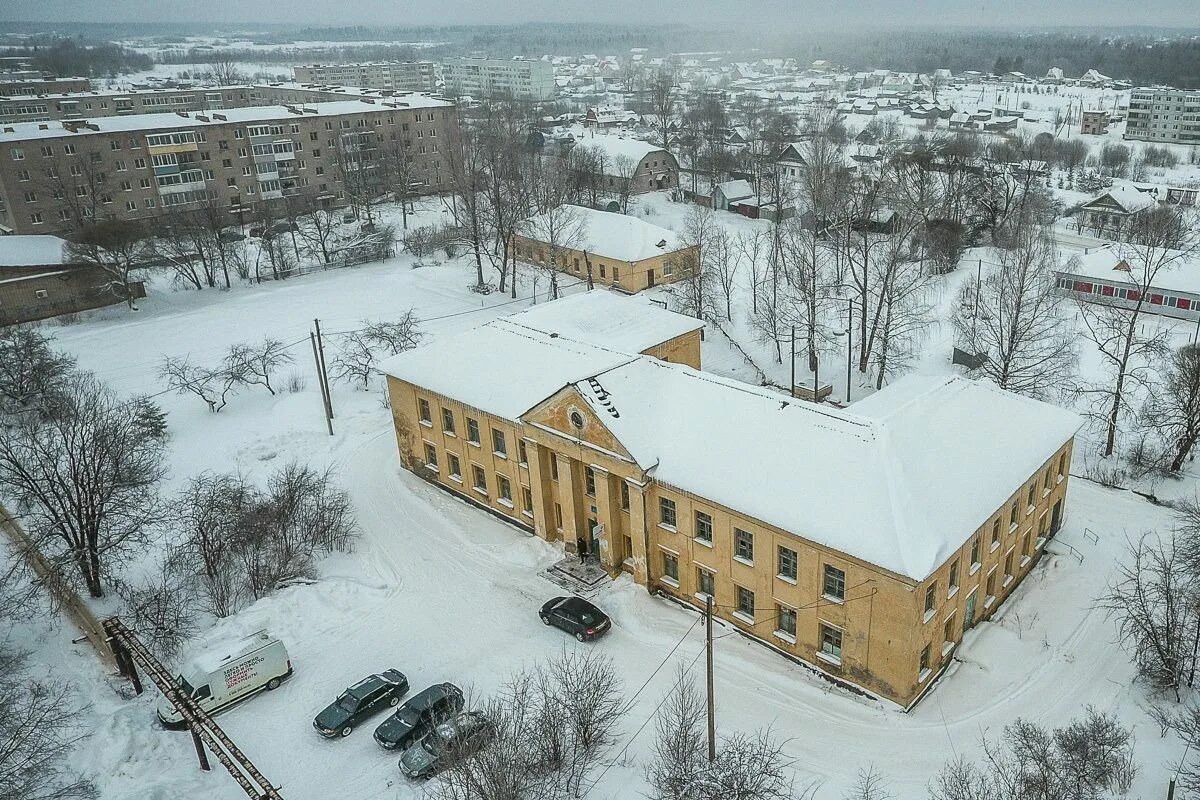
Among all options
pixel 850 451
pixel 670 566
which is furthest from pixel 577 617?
pixel 850 451

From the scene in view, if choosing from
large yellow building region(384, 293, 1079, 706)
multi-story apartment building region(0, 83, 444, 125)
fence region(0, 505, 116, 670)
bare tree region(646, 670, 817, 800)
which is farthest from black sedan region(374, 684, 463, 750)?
multi-story apartment building region(0, 83, 444, 125)

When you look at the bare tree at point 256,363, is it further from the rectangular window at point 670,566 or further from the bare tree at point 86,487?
the rectangular window at point 670,566

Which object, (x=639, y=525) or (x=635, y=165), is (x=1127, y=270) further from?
(x=635, y=165)

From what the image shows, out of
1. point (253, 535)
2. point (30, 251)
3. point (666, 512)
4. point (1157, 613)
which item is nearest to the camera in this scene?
point (1157, 613)

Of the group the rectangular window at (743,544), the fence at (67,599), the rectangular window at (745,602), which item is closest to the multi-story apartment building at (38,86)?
the fence at (67,599)

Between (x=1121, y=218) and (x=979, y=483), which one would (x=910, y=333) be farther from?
(x=1121, y=218)

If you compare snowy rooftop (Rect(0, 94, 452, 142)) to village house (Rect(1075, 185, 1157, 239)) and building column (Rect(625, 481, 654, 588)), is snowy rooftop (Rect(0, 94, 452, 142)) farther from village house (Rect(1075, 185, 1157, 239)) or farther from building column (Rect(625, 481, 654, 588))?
building column (Rect(625, 481, 654, 588))
